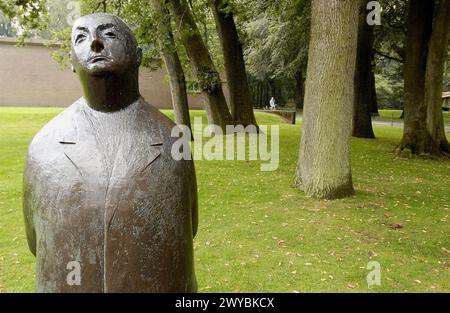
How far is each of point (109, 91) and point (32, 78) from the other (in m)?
32.2

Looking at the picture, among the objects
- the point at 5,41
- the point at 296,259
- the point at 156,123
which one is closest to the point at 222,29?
the point at 296,259

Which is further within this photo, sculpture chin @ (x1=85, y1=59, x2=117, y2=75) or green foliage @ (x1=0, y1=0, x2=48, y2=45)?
green foliage @ (x1=0, y1=0, x2=48, y2=45)

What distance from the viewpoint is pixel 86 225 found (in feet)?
8.13

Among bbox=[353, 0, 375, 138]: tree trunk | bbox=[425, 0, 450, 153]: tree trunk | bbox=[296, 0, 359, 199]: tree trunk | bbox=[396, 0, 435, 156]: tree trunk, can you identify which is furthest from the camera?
bbox=[353, 0, 375, 138]: tree trunk

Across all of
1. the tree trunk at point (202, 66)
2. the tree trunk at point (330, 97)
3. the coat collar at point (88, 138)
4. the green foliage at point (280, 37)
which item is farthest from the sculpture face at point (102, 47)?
the green foliage at point (280, 37)

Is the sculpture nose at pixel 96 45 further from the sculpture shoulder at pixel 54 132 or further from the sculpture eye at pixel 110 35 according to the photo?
the sculpture shoulder at pixel 54 132

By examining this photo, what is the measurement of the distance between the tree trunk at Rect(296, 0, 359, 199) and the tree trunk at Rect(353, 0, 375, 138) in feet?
29.9

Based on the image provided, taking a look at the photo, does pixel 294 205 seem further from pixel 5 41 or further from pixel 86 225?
pixel 5 41

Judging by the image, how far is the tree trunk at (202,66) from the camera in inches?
531

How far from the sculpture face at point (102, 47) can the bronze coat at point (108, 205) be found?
0.85 feet

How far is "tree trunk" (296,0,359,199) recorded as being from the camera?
796cm

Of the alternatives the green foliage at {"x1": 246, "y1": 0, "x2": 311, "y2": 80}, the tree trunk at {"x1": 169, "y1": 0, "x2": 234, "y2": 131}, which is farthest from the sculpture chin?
the green foliage at {"x1": 246, "y1": 0, "x2": 311, "y2": 80}

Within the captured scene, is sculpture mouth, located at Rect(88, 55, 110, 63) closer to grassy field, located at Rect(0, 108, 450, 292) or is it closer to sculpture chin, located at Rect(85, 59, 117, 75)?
sculpture chin, located at Rect(85, 59, 117, 75)

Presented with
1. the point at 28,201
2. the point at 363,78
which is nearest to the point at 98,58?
the point at 28,201
